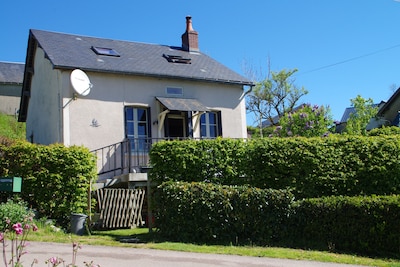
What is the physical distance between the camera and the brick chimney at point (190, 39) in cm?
2200

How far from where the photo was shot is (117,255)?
26.6ft

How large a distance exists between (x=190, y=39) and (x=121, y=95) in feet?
21.6

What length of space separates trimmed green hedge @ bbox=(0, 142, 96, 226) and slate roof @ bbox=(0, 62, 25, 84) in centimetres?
2718

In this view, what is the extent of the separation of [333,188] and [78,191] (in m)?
6.57

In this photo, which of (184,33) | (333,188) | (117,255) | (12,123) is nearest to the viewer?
(117,255)

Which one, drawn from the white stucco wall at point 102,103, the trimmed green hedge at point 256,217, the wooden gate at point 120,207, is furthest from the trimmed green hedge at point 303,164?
the white stucco wall at point 102,103

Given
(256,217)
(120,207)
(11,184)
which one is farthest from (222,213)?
(11,184)

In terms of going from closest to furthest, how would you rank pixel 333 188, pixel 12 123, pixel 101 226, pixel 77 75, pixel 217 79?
1. pixel 333 188
2. pixel 101 226
3. pixel 77 75
4. pixel 217 79
5. pixel 12 123

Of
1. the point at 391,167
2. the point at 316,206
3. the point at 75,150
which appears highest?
the point at 75,150

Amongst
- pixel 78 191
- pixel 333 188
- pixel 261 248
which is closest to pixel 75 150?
pixel 78 191

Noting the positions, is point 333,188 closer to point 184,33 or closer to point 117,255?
point 117,255

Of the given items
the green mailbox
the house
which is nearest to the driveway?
the green mailbox

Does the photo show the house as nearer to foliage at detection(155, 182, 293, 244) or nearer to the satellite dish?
the satellite dish

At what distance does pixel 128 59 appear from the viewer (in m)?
18.2
